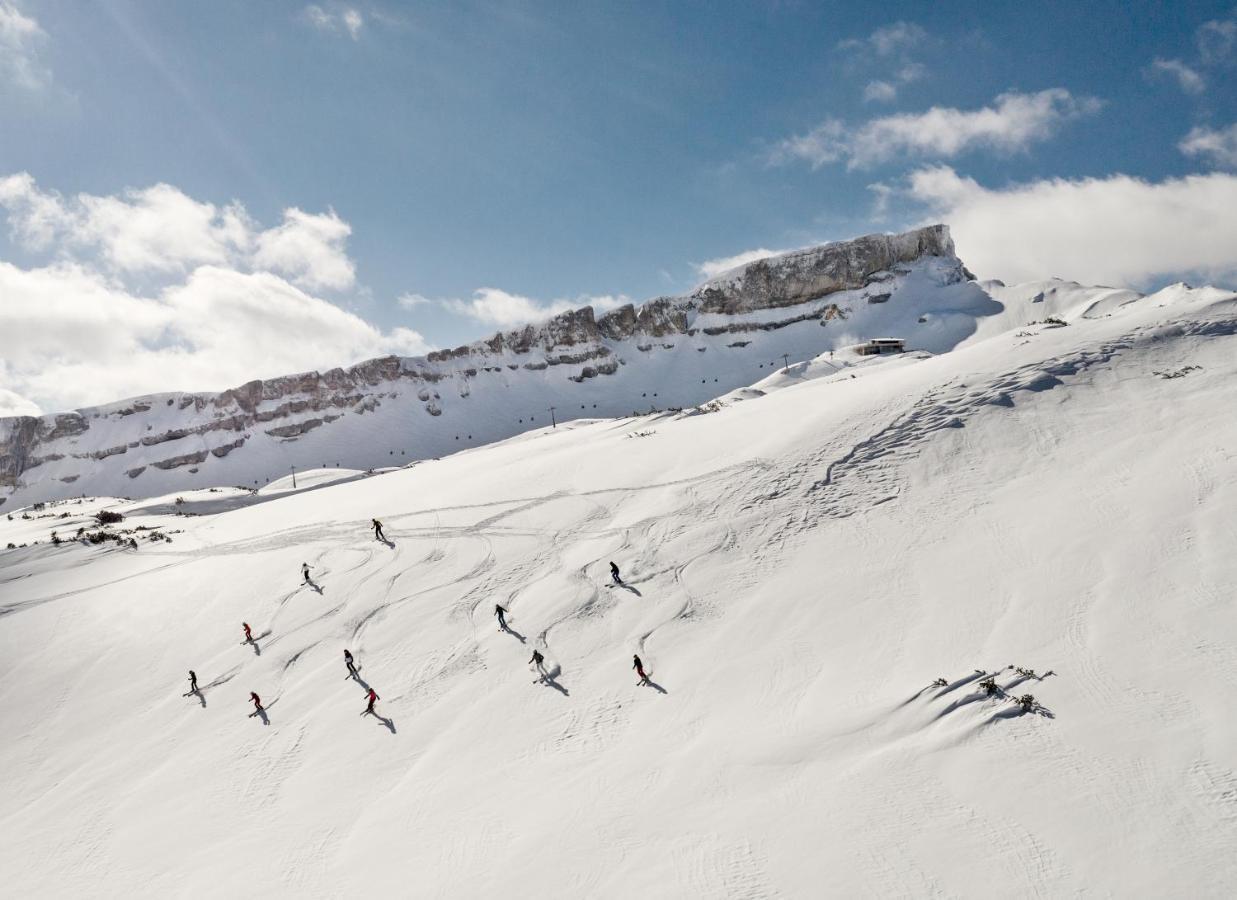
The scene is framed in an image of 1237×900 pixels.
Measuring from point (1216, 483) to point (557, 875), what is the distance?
18.5 m

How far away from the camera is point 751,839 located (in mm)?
9312

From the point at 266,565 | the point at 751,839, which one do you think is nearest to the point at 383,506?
the point at 266,565

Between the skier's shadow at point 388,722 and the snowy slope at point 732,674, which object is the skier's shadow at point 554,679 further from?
the skier's shadow at point 388,722

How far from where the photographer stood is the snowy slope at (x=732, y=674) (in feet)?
29.7

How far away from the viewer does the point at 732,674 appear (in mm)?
13883

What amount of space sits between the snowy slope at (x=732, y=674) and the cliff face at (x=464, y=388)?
8279 cm

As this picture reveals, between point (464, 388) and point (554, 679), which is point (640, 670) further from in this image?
point (464, 388)

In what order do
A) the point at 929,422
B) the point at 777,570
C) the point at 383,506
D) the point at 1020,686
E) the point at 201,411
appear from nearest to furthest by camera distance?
the point at 1020,686 → the point at 777,570 → the point at 929,422 → the point at 383,506 → the point at 201,411

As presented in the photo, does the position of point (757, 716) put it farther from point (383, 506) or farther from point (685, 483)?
point (383, 506)

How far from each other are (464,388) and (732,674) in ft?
375

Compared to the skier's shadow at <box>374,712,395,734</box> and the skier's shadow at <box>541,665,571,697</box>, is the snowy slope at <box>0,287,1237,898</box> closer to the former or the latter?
the skier's shadow at <box>374,712,395,734</box>

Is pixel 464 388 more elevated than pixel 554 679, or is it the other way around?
pixel 464 388

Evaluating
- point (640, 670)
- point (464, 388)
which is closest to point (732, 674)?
point (640, 670)

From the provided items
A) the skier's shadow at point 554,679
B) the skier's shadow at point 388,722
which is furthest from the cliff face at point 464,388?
the skier's shadow at point 554,679
